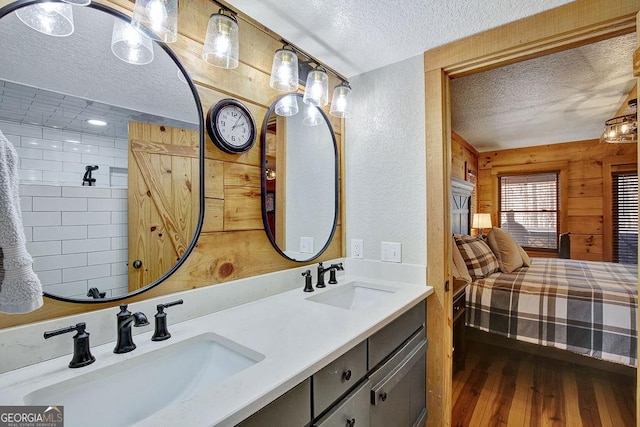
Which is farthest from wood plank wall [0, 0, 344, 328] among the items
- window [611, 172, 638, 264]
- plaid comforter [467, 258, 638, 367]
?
window [611, 172, 638, 264]

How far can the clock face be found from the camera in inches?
47.8

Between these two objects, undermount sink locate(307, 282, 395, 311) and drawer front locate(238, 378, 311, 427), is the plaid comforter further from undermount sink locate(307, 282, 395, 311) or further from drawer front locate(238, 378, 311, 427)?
drawer front locate(238, 378, 311, 427)

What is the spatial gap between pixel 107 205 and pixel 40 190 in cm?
16

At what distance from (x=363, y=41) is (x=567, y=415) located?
2587 millimetres

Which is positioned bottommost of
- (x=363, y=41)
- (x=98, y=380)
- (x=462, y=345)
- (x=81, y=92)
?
(x=462, y=345)

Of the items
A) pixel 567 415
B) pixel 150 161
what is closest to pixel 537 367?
pixel 567 415

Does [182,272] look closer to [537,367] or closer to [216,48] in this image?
[216,48]

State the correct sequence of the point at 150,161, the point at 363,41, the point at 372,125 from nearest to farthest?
the point at 150,161
the point at 363,41
the point at 372,125

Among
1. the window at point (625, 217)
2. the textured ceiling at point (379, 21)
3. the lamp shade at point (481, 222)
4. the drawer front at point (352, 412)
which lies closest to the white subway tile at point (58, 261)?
the drawer front at point (352, 412)

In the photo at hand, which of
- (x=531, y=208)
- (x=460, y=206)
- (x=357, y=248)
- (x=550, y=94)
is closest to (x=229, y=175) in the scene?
(x=357, y=248)

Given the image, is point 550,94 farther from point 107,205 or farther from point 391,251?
point 107,205

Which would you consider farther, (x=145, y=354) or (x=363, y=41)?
(x=363, y=41)

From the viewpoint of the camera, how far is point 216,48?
3.56 feet

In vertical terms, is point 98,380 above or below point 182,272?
Answer: below
